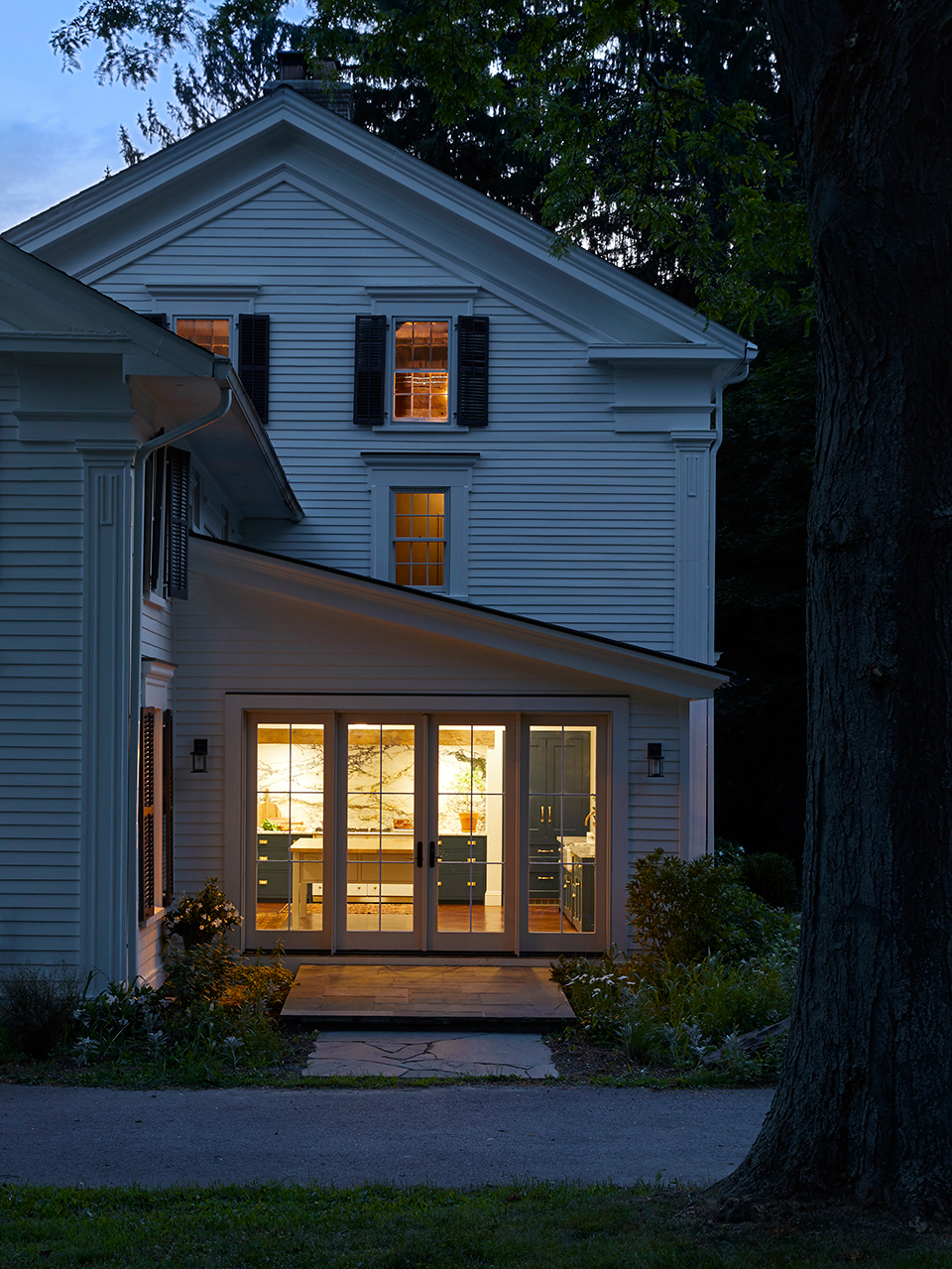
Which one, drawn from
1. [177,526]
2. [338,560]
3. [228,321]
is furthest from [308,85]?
[177,526]

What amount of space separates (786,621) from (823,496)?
55.4 feet

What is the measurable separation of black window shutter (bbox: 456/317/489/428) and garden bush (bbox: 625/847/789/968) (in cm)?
614

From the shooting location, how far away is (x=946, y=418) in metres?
4.37

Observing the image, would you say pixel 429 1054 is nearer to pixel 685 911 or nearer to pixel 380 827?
pixel 685 911

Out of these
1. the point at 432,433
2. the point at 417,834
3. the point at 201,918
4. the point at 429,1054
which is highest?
the point at 432,433

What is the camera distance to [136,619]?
28.1 feet

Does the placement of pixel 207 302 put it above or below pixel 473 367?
above

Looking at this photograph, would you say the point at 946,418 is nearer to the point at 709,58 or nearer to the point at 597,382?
the point at 597,382

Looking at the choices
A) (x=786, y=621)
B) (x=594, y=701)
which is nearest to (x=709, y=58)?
(x=786, y=621)

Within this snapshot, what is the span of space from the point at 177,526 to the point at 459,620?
2659mm

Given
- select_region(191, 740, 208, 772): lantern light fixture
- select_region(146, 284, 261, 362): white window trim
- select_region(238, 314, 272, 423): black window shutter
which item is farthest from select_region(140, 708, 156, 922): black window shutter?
select_region(146, 284, 261, 362): white window trim

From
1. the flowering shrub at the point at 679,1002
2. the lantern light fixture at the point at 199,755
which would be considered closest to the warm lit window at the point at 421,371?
the lantern light fixture at the point at 199,755

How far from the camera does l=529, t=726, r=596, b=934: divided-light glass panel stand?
1099cm

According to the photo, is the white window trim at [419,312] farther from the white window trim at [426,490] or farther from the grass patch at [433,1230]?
the grass patch at [433,1230]
